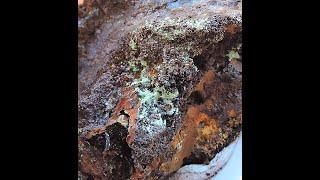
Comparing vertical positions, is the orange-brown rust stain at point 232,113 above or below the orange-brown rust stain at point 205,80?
below

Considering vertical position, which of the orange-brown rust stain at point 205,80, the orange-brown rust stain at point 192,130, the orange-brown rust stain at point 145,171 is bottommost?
the orange-brown rust stain at point 145,171

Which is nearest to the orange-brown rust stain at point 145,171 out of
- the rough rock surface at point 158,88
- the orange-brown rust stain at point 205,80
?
the rough rock surface at point 158,88

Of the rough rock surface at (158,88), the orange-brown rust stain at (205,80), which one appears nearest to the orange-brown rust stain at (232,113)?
the rough rock surface at (158,88)

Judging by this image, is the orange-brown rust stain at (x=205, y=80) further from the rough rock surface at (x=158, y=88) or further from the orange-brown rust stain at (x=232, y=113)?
the orange-brown rust stain at (x=232, y=113)

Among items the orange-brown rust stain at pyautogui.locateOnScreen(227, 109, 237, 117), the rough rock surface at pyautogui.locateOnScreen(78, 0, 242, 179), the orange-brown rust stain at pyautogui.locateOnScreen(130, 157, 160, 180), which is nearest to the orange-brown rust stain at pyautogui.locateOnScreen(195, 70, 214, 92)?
the rough rock surface at pyautogui.locateOnScreen(78, 0, 242, 179)

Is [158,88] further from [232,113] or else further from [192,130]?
[232,113]

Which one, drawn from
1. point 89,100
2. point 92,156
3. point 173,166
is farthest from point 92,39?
point 173,166

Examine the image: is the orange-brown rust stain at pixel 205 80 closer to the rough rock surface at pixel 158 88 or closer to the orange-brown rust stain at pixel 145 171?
the rough rock surface at pixel 158 88

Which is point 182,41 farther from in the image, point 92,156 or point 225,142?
point 92,156

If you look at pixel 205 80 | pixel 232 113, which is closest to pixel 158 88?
pixel 205 80
